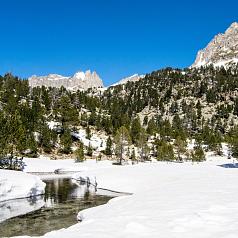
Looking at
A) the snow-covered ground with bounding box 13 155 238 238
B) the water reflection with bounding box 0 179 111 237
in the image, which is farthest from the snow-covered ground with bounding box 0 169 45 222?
the snow-covered ground with bounding box 13 155 238 238

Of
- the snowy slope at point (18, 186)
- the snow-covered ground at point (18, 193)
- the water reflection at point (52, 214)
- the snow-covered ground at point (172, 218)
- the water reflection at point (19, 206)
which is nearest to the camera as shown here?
the snow-covered ground at point (172, 218)

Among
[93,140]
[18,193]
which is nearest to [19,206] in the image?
[18,193]

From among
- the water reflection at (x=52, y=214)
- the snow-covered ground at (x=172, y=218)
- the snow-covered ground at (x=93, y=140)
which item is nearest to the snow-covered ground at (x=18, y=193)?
the water reflection at (x=52, y=214)

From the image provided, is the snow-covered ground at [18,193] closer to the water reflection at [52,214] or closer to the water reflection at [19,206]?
the water reflection at [19,206]

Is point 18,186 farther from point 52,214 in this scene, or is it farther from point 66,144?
point 66,144

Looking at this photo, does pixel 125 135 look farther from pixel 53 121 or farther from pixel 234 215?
pixel 234 215

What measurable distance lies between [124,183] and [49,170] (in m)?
46.8

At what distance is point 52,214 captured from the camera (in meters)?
35.0

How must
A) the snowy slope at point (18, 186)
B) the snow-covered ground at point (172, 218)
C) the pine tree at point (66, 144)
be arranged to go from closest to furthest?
the snow-covered ground at point (172, 218)
the snowy slope at point (18, 186)
the pine tree at point (66, 144)

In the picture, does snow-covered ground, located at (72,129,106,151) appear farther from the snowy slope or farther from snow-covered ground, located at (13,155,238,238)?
snow-covered ground, located at (13,155,238,238)

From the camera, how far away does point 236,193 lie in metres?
32.6

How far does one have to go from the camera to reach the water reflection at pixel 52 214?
2833 centimetres


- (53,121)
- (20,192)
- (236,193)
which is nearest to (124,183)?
(20,192)

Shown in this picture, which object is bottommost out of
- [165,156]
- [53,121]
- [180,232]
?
[180,232]
